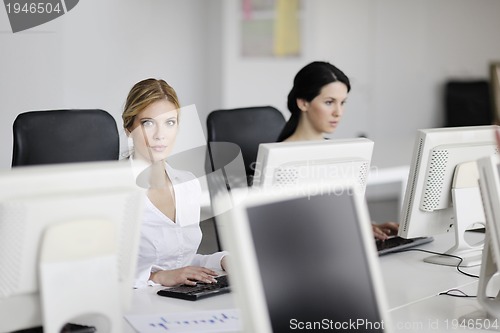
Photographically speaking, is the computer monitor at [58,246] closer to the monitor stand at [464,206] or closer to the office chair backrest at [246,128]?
the monitor stand at [464,206]

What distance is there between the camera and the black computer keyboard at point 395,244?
2976mm

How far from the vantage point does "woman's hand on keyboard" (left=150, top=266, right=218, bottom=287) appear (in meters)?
2.49

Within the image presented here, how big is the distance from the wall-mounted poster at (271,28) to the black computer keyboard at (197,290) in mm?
4746

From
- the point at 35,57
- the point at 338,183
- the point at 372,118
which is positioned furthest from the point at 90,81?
the point at 338,183

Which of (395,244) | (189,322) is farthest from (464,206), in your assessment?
(189,322)

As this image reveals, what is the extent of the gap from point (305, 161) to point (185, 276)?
55 centimetres

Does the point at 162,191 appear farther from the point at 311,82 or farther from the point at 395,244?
the point at 311,82

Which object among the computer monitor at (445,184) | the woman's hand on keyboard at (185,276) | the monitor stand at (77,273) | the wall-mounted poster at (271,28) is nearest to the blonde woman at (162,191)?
the woman's hand on keyboard at (185,276)

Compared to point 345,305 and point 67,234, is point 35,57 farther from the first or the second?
point 345,305

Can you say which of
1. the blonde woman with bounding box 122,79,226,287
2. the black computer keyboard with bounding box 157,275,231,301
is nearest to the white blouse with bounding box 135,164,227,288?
the blonde woman with bounding box 122,79,226,287

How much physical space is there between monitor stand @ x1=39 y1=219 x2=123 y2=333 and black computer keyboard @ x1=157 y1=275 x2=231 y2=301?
0.62 meters

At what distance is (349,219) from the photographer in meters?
1.57

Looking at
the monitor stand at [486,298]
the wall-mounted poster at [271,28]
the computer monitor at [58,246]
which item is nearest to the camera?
the computer monitor at [58,246]

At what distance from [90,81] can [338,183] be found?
420cm
